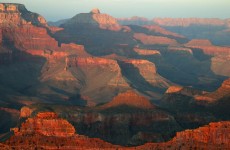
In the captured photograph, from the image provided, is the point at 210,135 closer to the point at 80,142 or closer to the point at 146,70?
the point at 80,142

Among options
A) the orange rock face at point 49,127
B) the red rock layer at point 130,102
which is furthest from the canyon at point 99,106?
the red rock layer at point 130,102

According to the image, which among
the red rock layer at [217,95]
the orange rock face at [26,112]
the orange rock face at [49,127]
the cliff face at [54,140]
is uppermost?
the cliff face at [54,140]

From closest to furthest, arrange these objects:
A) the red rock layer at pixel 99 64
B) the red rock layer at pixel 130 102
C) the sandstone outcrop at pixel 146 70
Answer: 1. the red rock layer at pixel 130 102
2. the red rock layer at pixel 99 64
3. the sandstone outcrop at pixel 146 70

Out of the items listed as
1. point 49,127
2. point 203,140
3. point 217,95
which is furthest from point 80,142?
point 217,95

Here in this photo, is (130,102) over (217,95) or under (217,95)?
over

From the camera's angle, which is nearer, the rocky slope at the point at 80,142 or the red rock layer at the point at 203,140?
the rocky slope at the point at 80,142

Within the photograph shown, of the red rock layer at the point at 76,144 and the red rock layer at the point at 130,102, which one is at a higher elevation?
the red rock layer at the point at 76,144

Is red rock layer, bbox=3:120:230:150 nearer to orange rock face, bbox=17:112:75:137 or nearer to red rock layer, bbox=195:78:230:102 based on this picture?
orange rock face, bbox=17:112:75:137

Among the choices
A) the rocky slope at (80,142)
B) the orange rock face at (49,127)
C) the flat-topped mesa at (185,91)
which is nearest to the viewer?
the rocky slope at (80,142)

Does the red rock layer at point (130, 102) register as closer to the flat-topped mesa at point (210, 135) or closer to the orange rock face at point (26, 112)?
the orange rock face at point (26, 112)
